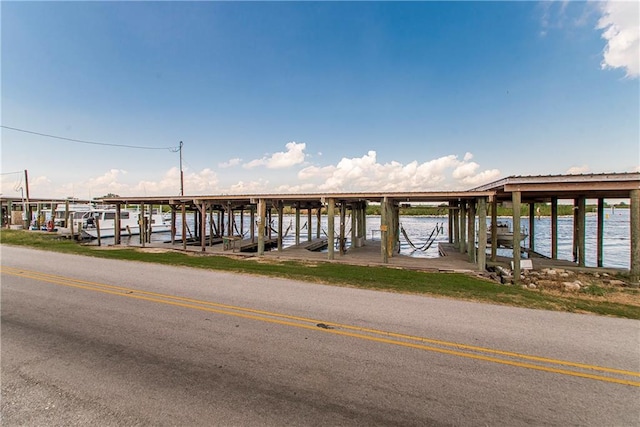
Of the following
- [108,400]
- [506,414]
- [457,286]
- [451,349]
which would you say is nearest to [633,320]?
[457,286]

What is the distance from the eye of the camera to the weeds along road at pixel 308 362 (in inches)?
125

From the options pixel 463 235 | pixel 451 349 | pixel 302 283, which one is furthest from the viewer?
pixel 463 235

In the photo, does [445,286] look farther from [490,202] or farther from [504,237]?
[504,237]

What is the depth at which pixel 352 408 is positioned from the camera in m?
3.22

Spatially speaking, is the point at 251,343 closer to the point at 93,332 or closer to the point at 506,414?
the point at 93,332

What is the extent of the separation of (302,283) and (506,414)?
6.36m

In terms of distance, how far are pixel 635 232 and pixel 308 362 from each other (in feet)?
41.1

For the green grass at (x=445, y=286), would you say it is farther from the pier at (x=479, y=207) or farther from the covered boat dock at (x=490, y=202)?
the covered boat dock at (x=490, y=202)

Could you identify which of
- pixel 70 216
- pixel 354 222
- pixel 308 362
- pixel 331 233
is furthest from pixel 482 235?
pixel 70 216

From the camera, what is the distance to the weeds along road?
3.16m

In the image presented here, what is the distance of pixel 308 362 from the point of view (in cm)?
417

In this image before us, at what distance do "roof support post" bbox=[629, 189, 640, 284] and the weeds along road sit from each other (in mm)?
6159

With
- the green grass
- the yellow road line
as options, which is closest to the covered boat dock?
the green grass

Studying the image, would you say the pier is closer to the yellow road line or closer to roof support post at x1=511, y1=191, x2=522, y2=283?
roof support post at x1=511, y1=191, x2=522, y2=283
